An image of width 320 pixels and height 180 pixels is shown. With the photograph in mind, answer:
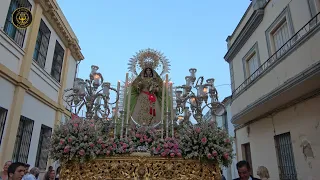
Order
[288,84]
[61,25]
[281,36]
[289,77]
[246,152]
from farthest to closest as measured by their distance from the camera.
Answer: [61,25] < [246,152] < [281,36] < [289,77] < [288,84]

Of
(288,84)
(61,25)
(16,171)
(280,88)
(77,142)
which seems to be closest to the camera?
(16,171)

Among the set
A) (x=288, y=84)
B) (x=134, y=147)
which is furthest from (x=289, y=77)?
(x=134, y=147)

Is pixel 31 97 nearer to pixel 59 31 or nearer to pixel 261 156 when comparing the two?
pixel 59 31

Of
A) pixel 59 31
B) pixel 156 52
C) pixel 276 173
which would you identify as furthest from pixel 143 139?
pixel 59 31

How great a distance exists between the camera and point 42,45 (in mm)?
→ 8797

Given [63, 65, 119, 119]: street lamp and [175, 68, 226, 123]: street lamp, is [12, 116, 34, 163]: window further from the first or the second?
[175, 68, 226, 123]: street lamp

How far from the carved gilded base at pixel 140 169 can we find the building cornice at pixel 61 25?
700 centimetres

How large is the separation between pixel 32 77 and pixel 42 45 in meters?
1.59

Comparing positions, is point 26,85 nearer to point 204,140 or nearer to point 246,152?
point 204,140

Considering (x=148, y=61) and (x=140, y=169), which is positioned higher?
(x=148, y=61)

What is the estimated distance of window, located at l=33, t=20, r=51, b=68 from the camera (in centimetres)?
845

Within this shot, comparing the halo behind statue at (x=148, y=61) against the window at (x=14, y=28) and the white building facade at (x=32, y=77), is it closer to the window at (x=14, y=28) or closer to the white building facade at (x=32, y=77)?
the white building facade at (x=32, y=77)

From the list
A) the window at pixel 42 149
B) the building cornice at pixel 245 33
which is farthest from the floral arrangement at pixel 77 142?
the building cornice at pixel 245 33

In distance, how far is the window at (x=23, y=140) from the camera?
7070mm
